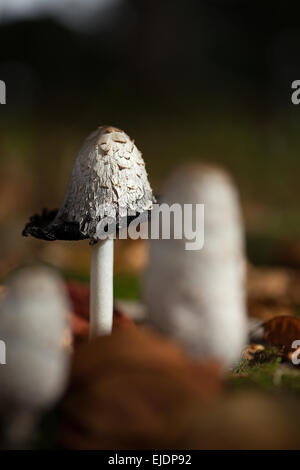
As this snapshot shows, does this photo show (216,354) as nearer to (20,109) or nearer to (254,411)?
(254,411)

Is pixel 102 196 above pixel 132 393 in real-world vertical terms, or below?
above

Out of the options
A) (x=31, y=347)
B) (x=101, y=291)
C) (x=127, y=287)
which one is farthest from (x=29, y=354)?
(x=127, y=287)

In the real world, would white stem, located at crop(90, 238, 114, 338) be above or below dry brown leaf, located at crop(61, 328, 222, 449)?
above

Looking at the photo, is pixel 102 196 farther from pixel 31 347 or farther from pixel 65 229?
pixel 31 347

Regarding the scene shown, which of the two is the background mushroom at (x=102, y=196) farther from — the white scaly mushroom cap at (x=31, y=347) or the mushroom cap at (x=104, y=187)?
the white scaly mushroom cap at (x=31, y=347)

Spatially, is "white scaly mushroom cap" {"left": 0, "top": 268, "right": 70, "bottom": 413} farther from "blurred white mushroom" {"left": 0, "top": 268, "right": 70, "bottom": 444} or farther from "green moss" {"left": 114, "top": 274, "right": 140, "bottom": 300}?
"green moss" {"left": 114, "top": 274, "right": 140, "bottom": 300}

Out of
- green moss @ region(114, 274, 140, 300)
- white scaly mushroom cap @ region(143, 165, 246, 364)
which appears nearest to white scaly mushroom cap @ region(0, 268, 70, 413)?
white scaly mushroom cap @ region(143, 165, 246, 364)

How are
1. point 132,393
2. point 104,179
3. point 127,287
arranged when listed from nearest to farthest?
point 132,393 → point 104,179 → point 127,287
